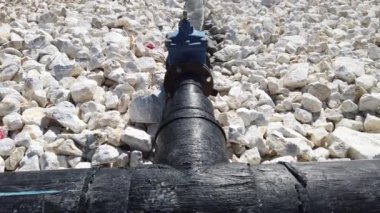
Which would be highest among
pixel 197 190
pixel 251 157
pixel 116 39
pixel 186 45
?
pixel 116 39

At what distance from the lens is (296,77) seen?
2.93 meters

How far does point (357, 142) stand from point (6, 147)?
1.75 meters

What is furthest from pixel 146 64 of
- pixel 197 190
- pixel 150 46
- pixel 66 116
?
pixel 197 190

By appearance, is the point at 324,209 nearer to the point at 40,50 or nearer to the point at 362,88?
the point at 362,88

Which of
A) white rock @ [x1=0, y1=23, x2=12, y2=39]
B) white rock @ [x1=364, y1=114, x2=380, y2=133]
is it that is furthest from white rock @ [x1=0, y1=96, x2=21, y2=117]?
white rock @ [x1=364, y1=114, x2=380, y2=133]

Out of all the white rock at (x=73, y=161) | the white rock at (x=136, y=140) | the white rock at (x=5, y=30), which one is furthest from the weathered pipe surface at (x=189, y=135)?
the white rock at (x=5, y=30)

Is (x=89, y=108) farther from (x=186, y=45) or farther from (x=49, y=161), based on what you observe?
(x=186, y=45)

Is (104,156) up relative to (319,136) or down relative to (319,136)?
down

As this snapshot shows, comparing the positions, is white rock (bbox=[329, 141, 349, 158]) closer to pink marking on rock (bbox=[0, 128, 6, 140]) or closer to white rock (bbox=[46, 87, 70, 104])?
white rock (bbox=[46, 87, 70, 104])

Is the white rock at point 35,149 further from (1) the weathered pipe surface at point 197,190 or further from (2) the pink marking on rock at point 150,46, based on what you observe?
(2) the pink marking on rock at point 150,46

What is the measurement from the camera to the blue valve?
7.69 ft

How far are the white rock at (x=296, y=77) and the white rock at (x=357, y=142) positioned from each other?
0.55 m

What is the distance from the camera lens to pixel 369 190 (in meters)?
1.11

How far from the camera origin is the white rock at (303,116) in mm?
2605
